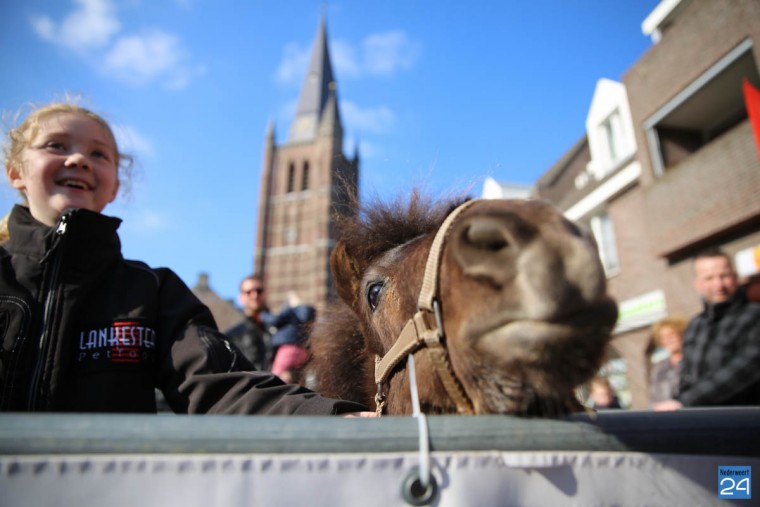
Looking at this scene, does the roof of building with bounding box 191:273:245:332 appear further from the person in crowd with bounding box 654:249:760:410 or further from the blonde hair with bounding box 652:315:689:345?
the person in crowd with bounding box 654:249:760:410

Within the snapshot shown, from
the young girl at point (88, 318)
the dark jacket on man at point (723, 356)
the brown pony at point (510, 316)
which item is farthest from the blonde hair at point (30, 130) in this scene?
the dark jacket on man at point (723, 356)

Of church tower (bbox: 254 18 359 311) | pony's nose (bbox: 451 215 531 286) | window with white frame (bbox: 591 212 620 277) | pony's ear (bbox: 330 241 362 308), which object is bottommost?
pony's nose (bbox: 451 215 531 286)

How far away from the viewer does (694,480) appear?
41.4 inches

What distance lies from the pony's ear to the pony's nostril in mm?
991

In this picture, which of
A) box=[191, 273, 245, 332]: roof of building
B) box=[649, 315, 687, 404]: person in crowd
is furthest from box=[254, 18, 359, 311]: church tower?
box=[649, 315, 687, 404]: person in crowd

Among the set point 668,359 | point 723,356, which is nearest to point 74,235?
point 723,356

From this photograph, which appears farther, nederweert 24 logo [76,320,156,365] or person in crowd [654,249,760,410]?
person in crowd [654,249,760,410]

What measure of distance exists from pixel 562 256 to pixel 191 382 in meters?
1.25

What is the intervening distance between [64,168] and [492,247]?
5.85 feet

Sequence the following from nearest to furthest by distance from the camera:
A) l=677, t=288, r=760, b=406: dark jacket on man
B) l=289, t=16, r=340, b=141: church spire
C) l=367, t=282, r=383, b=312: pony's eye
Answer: l=367, t=282, r=383, b=312: pony's eye
l=677, t=288, r=760, b=406: dark jacket on man
l=289, t=16, r=340, b=141: church spire

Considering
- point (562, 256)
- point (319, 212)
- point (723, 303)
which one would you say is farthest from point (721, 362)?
point (319, 212)

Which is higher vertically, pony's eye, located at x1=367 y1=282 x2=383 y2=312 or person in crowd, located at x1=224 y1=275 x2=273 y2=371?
person in crowd, located at x1=224 y1=275 x2=273 y2=371

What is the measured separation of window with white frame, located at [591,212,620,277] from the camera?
50.3 feet

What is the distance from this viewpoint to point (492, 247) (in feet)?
3.60
